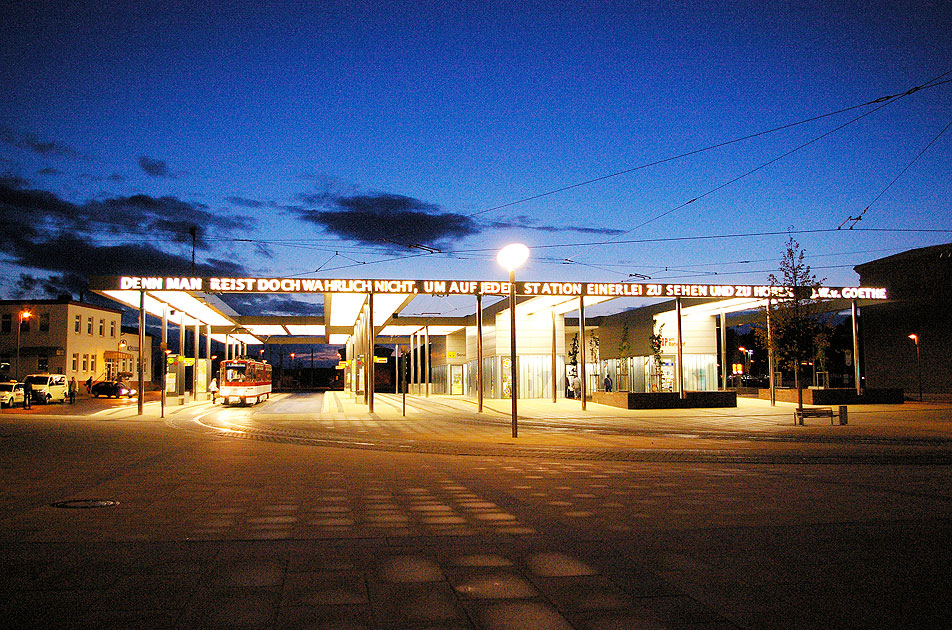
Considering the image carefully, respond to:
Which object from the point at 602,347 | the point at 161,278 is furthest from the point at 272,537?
the point at 602,347

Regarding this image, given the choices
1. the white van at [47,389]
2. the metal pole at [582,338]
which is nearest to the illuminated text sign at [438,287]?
the metal pole at [582,338]

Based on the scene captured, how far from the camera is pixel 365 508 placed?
8719mm

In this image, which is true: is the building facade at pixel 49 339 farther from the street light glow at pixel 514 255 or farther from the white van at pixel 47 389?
the street light glow at pixel 514 255

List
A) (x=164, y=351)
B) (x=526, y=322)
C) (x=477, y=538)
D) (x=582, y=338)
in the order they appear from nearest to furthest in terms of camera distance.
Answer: (x=477, y=538) < (x=164, y=351) < (x=582, y=338) < (x=526, y=322)

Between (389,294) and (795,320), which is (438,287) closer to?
(389,294)

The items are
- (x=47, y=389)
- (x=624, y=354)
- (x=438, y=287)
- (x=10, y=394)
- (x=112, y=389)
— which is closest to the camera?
(x=438, y=287)

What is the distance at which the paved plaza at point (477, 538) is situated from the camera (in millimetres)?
4871

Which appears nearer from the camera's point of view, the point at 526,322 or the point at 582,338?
the point at 582,338

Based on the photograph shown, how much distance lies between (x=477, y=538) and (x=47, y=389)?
4431 cm

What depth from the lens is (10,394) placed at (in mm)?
38031

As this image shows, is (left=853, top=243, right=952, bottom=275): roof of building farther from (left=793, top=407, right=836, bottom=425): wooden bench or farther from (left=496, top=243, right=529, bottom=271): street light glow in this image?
(left=496, top=243, right=529, bottom=271): street light glow

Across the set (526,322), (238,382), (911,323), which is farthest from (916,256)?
(238,382)

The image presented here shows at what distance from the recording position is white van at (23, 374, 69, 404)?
42750 mm

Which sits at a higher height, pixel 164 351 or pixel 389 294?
pixel 389 294
